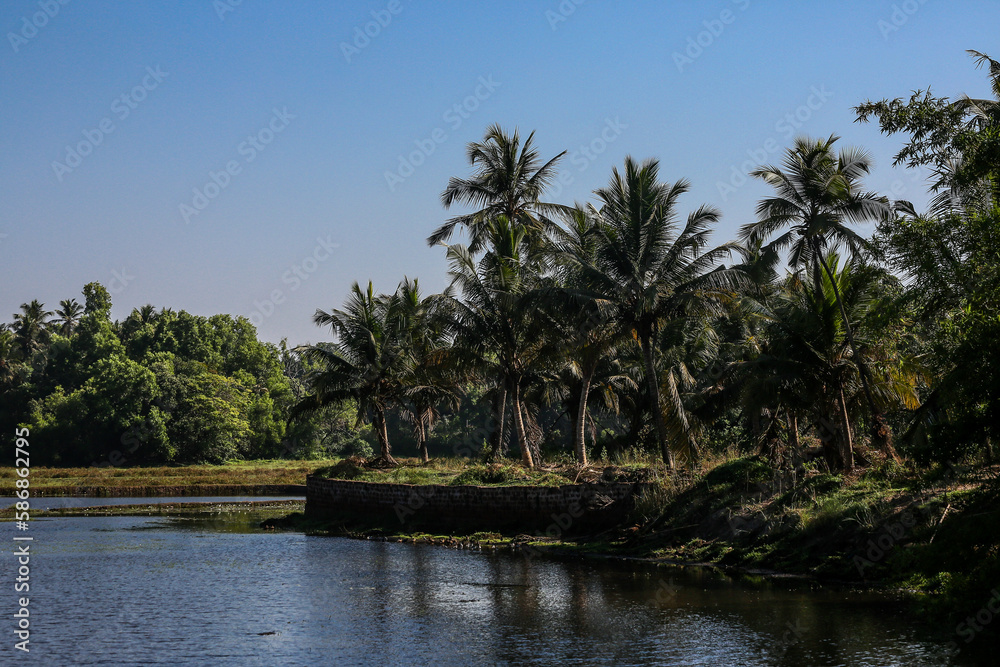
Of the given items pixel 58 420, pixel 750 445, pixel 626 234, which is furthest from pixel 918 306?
pixel 58 420

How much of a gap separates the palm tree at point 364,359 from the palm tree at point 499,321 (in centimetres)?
656

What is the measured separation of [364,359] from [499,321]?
9642 millimetres

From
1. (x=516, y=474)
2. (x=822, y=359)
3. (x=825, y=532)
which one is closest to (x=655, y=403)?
(x=822, y=359)

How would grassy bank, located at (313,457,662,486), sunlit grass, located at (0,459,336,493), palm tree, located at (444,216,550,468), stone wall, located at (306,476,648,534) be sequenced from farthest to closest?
sunlit grass, located at (0,459,336,493) → palm tree, located at (444,216,550,468) → grassy bank, located at (313,457,662,486) → stone wall, located at (306,476,648,534)

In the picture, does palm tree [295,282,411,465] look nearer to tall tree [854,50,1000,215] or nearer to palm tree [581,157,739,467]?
palm tree [581,157,739,467]

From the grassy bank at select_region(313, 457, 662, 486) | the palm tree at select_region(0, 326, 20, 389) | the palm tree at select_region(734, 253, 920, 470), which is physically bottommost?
the grassy bank at select_region(313, 457, 662, 486)

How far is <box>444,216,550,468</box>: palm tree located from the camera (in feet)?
107

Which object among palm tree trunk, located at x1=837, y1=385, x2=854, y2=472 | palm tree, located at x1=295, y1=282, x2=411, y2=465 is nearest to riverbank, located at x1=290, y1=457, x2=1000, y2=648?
palm tree trunk, located at x1=837, y1=385, x2=854, y2=472

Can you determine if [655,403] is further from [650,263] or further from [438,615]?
[438,615]

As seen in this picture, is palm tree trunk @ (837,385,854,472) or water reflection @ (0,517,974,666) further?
palm tree trunk @ (837,385,854,472)

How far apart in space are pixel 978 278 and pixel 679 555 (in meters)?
10.7

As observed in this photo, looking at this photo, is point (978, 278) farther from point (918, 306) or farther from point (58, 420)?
point (58, 420)

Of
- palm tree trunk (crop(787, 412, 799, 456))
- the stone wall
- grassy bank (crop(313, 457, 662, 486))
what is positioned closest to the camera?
the stone wall

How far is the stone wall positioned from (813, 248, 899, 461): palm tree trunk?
23.1 ft
